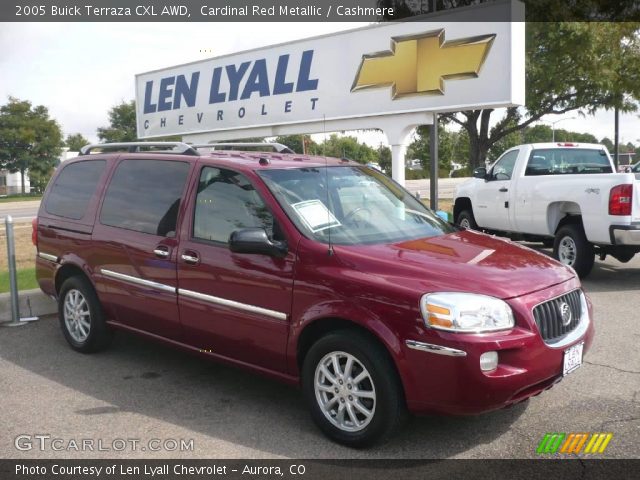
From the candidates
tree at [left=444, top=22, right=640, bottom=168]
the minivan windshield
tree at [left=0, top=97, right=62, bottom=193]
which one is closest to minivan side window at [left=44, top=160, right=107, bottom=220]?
the minivan windshield

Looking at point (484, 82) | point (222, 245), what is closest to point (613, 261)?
point (484, 82)

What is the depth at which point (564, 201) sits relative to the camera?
901 centimetres

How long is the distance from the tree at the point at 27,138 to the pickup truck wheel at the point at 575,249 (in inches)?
2104

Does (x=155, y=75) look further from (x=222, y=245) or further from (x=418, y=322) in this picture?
Answer: (x=418, y=322)

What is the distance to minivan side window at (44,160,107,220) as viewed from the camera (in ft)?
19.3

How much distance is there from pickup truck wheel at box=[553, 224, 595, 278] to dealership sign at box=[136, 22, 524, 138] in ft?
6.44

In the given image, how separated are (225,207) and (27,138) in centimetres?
5584

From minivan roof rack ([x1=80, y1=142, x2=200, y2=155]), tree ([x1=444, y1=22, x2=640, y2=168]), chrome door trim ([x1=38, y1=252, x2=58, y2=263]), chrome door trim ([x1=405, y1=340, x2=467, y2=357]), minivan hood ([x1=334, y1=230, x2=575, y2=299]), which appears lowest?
chrome door trim ([x1=405, y1=340, x2=467, y2=357])

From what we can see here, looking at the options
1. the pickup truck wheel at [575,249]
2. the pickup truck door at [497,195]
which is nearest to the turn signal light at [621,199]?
the pickup truck wheel at [575,249]

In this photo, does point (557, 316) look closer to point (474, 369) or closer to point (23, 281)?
point (474, 369)

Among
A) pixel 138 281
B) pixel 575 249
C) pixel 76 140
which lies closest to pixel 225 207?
pixel 138 281

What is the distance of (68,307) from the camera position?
5.98 m

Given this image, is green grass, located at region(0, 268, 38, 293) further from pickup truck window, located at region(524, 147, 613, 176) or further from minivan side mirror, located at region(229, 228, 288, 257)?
pickup truck window, located at region(524, 147, 613, 176)

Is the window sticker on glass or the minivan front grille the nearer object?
the minivan front grille
